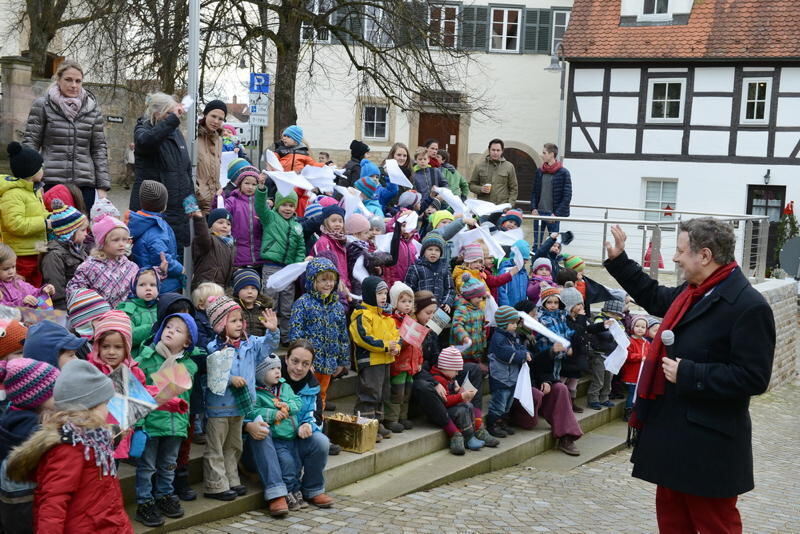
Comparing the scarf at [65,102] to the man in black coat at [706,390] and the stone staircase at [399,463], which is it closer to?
the stone staircase at [399,463]

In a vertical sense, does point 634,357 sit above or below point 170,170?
below

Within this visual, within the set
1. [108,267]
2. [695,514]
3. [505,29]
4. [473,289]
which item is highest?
[505,29]

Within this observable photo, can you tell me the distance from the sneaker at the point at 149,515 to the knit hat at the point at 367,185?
6.01 meters

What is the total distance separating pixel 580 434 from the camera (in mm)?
10305

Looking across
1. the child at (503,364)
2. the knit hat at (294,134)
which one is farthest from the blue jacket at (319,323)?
the knit hat at (294,134)

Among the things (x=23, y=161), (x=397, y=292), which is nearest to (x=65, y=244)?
(x=23, y=161)

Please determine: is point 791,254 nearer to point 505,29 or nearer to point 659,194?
point 659,194

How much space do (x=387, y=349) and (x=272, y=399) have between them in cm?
162

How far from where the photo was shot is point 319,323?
8336 millimetres

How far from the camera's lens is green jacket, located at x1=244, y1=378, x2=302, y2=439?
286 inches

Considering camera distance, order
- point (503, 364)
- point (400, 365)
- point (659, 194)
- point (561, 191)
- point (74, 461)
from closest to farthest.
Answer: point (74, 461) → point (400, 365) → point (503, 364) → point (561, 191) → point (659, 194)

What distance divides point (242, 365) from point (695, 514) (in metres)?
3.23

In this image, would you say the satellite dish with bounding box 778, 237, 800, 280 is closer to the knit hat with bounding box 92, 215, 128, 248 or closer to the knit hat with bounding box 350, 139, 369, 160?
the knit hat with bounding box 350, 139, 369, 160

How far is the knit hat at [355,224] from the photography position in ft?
33.0
